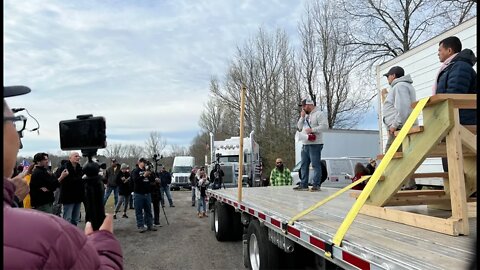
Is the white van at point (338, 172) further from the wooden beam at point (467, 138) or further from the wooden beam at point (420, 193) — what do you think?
the wooden beam at point (467, 138)

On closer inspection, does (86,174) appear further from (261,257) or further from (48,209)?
(48,209)

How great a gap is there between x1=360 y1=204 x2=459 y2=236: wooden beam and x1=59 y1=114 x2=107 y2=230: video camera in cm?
239

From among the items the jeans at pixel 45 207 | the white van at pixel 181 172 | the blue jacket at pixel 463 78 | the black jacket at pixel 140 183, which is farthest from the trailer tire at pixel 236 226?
the white van at pixel 181 172

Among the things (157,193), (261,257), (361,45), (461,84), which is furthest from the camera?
(361,45)

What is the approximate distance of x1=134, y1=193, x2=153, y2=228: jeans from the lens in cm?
Answer: 1016

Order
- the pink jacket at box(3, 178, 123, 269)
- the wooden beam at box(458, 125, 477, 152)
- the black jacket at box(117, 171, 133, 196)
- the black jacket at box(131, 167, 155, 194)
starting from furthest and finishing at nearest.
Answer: the black jacket at box(117, 171, 133, 196) < the black jacket at box(131, 167, 155, 194) < the wooden beam at box(458, 125, 477, 152) < the pink jacket at box(3, 178, 123, 269)

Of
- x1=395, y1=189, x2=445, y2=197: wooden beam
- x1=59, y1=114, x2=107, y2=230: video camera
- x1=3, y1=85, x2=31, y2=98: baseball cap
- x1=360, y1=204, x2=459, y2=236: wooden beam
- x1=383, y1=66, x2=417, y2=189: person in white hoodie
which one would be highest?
x1=383, y1=66, x2=417, y2=189: person in white hoodie

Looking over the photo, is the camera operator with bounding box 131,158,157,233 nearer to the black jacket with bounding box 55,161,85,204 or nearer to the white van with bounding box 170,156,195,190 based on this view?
the black jacket with bounding box 55,161,85,204

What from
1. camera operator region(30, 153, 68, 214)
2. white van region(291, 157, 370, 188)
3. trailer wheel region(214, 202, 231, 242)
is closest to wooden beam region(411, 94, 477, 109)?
trailer wheel region(214, 202, 231, 242)

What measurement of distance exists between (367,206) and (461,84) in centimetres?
140

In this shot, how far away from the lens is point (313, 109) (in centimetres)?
714

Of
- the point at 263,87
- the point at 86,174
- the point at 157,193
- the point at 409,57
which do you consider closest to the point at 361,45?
the point at 263,87

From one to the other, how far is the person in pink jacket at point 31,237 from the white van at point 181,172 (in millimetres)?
31861

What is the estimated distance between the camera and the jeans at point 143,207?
10.2 m
